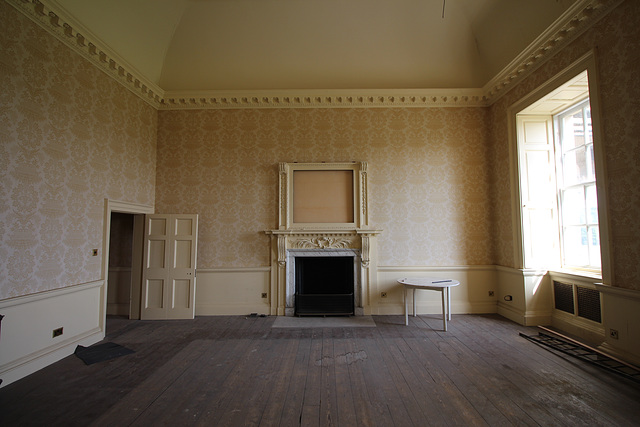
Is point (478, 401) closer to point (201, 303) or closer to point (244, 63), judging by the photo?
point (201, 303)

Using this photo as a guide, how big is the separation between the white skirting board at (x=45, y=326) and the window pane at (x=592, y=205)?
21.7 feet

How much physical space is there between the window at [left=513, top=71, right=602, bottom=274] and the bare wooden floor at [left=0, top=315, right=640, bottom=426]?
146cm

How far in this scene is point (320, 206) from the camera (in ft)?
16.7

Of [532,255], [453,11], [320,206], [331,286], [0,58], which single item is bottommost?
[331,286]

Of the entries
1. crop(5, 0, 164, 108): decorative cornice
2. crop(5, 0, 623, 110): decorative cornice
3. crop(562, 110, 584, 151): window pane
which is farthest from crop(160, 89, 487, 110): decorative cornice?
crop(562, 110, 584, 151): window pane

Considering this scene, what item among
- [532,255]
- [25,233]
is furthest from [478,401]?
[25,233]

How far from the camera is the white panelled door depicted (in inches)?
186

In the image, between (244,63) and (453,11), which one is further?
(244,63)

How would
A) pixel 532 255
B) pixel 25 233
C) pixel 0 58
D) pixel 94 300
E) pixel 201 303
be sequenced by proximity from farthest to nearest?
pixel 201 303
pixel 532 255
pixel 94 300
pixel 25 233
pixel 0 58

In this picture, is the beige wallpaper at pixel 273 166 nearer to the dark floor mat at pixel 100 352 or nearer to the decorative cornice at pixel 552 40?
the decorative cornice at pixel 552 40

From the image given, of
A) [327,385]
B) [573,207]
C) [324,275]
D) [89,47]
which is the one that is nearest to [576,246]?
[573,207]

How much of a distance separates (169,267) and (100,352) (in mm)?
1558

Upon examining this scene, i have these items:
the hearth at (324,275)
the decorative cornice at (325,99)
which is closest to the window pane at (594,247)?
the decorative cornice at (325,99)

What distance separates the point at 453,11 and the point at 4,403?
7068mm
